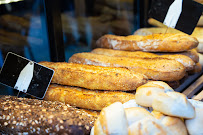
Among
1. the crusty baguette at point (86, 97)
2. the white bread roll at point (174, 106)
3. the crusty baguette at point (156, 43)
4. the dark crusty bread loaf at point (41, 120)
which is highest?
the white bread roll at point (174, 106)

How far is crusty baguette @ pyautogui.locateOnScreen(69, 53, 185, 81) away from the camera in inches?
71.4

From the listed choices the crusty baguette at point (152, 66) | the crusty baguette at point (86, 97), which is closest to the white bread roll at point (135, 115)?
the crusty baguette at point (86, 97)

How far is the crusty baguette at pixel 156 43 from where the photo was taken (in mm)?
2109

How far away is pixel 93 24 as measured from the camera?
2.59m

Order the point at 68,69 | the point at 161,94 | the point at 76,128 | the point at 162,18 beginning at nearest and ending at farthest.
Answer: the point at 161,94
the point at 76,128
the point at 68,69
the point at 162,18

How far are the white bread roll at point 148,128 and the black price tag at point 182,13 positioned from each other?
4.35ft

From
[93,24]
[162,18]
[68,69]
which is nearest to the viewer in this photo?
[68,69]

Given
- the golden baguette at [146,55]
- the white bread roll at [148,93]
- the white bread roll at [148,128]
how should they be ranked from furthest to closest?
the golden baguette at [146,55]
the white bread roll at [148,93]
the white bread roll at [148,128]

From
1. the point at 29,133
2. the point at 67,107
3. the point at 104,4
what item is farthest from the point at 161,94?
the point at 104,4

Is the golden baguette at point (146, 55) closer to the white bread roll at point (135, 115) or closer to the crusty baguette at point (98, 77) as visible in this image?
the crusty baguette at point (98, 77)

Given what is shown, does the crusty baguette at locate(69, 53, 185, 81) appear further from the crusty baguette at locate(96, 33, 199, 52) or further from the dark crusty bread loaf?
the dark crusty bread loaf

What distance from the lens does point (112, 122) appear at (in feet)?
3.29

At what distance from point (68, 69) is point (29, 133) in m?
0.66

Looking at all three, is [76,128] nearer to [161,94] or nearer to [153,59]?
[161,94]
